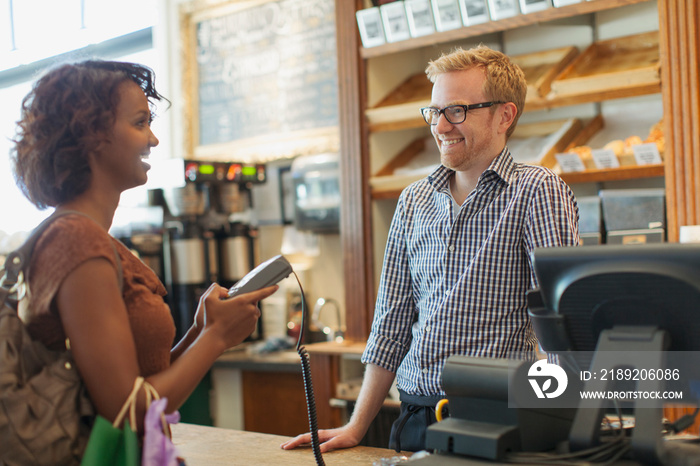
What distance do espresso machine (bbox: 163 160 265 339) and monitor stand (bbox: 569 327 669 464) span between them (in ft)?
10.2

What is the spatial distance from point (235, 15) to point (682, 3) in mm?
2962

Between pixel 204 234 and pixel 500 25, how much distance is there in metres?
2.02

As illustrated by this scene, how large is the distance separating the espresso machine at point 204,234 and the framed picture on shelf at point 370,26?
4.05 ft

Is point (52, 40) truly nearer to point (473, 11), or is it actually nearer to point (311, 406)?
point (473, 11)

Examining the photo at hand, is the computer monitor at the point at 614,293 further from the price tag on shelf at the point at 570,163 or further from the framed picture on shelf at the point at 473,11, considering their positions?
the framed picture on shelf at the point at 473,11

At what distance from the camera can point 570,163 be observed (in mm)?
2775

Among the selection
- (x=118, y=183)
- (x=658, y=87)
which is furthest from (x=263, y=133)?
(x=118, y=183)

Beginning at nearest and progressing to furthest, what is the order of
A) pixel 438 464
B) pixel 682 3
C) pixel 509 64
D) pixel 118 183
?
1. pixel 438 464
2. pixel 118 183
3. pixel 509 64
4. pixel 682 3

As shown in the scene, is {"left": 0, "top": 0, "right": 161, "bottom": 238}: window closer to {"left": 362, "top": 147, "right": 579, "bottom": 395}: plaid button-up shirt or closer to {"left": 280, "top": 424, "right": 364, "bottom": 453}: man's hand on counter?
{"left": 362, "top": 147, "right": 579, "bottom": 395}: plaid button-up shirt

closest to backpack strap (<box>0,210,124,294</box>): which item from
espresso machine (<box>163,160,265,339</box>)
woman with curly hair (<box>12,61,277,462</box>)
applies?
woman with curly hair (<box>12,61,277,462</box>)

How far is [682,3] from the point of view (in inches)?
98.5

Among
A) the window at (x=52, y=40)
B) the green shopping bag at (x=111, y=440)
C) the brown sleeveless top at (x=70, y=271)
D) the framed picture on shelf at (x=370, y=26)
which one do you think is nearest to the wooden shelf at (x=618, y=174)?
the framed picture on shelf at (x=370, y=26)

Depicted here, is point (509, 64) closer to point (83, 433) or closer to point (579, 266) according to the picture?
point (579, 266)

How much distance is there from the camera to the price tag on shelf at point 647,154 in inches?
103
